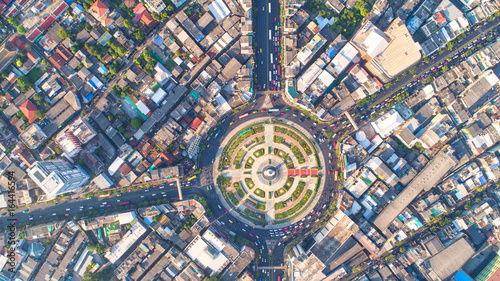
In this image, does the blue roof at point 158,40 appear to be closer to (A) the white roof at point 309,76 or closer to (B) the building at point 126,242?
(A) the white roof at point 309,76

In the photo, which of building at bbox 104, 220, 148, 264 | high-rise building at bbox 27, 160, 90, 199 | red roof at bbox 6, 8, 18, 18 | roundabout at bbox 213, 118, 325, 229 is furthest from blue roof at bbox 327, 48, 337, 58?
red roof at bbox 6, 8, 18, 18

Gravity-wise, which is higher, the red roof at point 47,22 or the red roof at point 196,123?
the red roof at point 47,22

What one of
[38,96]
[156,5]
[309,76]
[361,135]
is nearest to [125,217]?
[38,96]

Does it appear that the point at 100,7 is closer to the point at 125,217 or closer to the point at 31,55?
the point at 31,55

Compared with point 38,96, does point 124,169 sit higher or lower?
lower

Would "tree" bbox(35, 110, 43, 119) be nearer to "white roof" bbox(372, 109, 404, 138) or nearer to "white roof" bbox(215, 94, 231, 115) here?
"white roof" bbox(215, 94, 231, 115)

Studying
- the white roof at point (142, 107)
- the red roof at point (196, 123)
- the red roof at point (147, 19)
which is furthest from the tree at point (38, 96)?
the red roof at point (196, 123)
